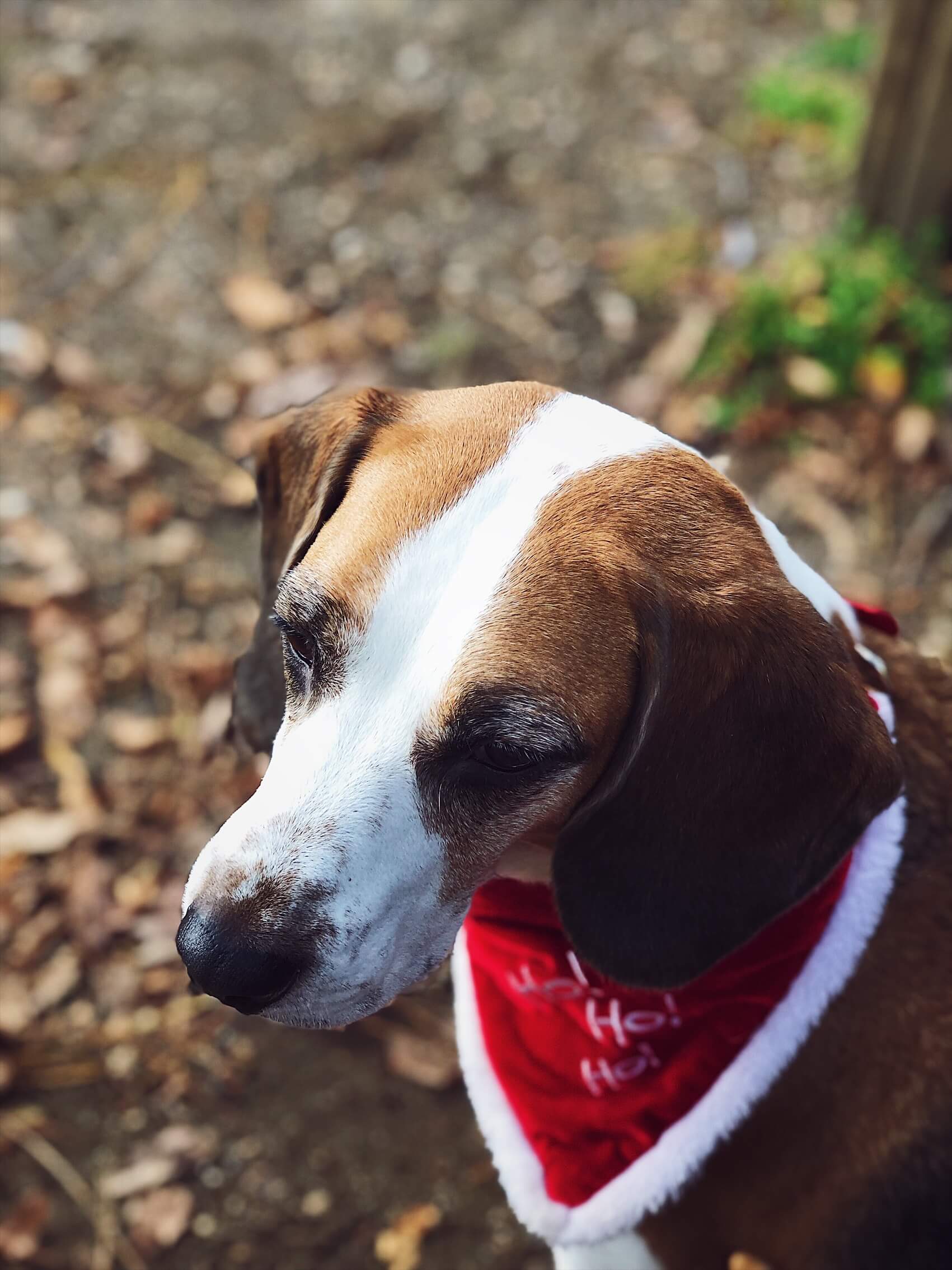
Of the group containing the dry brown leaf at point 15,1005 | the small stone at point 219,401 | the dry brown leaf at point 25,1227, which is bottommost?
the dry brown leaf at point 25,1227

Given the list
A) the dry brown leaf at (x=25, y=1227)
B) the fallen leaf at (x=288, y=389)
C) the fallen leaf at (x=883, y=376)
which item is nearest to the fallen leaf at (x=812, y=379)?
the fallen leaf at (x=883, y=376)

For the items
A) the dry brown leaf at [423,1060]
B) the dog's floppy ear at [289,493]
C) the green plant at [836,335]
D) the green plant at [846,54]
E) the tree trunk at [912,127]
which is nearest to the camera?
the dog's floppy ear at [289,493]

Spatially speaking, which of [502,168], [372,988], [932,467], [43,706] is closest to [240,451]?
[43,706]

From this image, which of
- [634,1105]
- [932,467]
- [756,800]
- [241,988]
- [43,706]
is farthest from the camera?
[932,467]

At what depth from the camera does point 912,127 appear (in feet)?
15.4

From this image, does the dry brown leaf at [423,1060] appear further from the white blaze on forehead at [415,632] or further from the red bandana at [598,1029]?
the white blaze on forehead at [415,632]

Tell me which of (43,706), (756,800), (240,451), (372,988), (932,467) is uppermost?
(756,800)

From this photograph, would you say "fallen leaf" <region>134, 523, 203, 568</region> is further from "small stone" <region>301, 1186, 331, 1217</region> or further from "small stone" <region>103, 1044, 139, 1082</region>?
"small stone" <region>301, 1186, 331, 1217</region>

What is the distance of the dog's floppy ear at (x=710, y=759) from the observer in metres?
1.98

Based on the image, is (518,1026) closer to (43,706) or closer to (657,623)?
(657,623)

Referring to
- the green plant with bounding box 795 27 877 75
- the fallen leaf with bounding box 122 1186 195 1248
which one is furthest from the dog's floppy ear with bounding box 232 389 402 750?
the green plant with bounding box 795 27 877 75

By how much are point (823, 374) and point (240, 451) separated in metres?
2.32

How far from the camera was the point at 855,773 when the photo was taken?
6.57 feet

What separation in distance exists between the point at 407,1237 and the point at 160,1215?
0.67 metres
